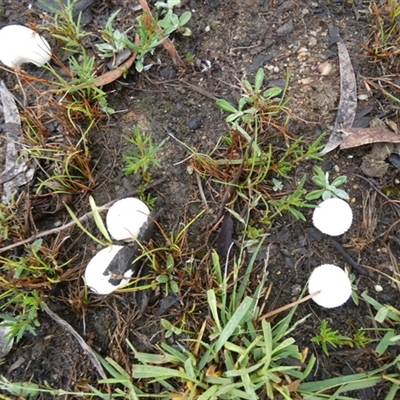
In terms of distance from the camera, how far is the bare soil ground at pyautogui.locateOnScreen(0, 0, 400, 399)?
184 cm

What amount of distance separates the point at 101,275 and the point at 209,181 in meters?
0.55

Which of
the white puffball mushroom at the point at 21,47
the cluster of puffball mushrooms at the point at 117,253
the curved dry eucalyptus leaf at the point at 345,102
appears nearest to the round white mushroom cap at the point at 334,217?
the curved dry eucalyptus leaf at the point at 345,102

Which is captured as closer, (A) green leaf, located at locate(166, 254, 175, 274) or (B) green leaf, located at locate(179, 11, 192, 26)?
(A) green leaf, located at locate(166, 254, 175, 274)

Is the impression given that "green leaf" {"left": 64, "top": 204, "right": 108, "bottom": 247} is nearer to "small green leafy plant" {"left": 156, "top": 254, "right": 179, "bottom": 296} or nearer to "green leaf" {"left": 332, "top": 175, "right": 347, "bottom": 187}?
"small green leafy plant" {"left": 156, "top": 254, "right": 179, "bottom": 296}

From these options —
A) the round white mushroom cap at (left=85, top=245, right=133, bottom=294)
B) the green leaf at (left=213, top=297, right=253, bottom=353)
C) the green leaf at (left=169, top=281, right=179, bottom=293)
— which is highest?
the round white mushroom cap at (left=85, top=245, right=133, bottom=294)

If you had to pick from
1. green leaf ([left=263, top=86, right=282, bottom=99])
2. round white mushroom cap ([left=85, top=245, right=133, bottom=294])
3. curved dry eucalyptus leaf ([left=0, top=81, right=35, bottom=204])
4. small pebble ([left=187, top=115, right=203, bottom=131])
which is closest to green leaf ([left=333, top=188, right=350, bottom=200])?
green leaf ([left=263, top=86, right=282, bottom=99])

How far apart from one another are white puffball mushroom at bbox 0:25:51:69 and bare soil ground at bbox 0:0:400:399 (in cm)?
11

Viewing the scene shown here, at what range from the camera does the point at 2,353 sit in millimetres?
1879

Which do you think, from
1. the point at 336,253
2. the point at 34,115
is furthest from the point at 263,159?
the point at 34,115

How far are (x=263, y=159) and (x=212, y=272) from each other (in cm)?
47

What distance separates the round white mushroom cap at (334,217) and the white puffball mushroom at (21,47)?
4.17ft

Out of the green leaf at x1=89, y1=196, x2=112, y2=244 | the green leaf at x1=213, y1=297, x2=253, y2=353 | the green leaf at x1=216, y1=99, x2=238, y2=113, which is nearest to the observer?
the green leaf at x1=213, y1=297, x2=253, y2=353

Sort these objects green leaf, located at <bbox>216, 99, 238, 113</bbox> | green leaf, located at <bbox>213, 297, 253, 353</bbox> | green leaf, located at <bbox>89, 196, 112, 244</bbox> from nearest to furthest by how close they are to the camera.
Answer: green leaf, located at <bbox>213, 297, 253, 353</bbox> → green leaf, located at <bbox>89, 196, 112, 244</bbox> → green leaf, located at <bbox>216, 99, 238, 113</bbox>

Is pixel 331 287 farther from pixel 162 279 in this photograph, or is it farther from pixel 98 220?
pixel 98 220
